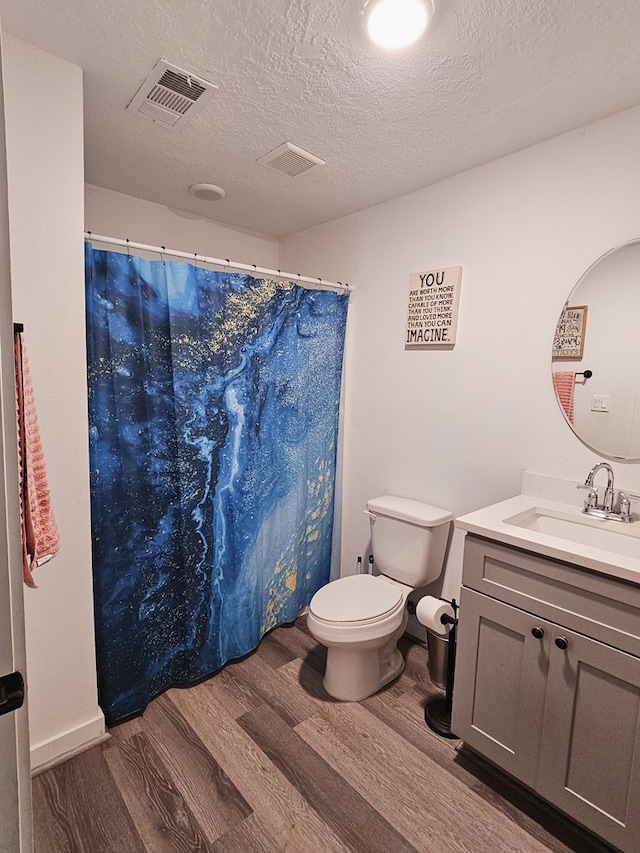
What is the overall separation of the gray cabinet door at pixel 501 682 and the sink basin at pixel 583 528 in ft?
1.08

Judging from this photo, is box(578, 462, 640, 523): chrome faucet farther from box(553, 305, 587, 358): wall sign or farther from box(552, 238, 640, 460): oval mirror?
box(553, 305, 587, 358): wall sign

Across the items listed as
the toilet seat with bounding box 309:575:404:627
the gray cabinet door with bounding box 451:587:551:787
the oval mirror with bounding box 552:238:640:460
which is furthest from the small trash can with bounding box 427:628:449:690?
the oval mirror with bounding box 552:238:640:460

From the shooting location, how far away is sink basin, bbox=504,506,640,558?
145 centimetres

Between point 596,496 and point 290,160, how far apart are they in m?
1.86

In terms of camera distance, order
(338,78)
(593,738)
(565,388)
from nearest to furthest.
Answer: (593,738)
(338,78)
(565,388)

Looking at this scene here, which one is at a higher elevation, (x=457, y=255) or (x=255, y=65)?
(x=255, y=65)

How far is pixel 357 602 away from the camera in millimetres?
1887

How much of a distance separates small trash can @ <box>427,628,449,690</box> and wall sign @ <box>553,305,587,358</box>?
131 centimetres

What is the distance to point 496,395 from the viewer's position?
6.34ft

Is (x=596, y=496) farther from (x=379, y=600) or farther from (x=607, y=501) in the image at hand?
(x=379, y=600)

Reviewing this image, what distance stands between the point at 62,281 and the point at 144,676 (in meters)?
1.56

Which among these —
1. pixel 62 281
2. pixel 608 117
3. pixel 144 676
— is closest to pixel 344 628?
pixel 144 676

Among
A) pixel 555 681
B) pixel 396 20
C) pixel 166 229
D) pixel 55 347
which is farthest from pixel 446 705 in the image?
pixel 166 229

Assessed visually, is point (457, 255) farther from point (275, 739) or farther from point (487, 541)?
point (275, 739)
